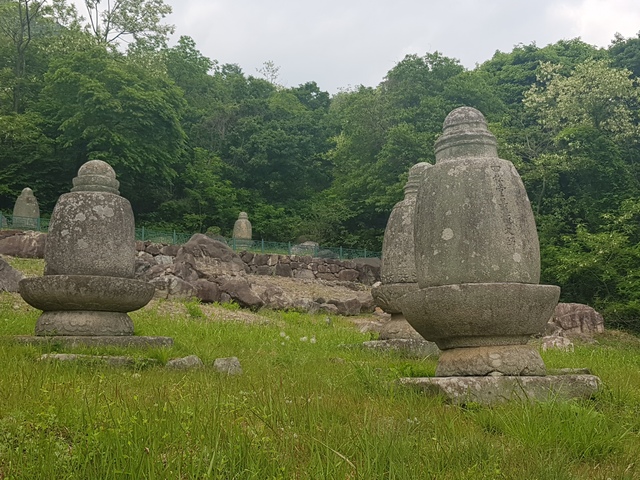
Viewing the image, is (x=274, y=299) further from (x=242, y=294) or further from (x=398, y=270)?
(x=398, y=270)

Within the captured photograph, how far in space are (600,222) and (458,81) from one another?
43.7 ft

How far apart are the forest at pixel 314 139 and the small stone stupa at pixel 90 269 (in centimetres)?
1837

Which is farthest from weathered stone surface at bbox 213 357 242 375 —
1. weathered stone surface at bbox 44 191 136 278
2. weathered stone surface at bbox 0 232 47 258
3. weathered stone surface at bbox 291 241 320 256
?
weathered stone surface at bbox 291 241 320 256

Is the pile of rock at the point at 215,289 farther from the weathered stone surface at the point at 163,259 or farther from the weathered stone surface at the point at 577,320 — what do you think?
the weathered stone surface at the point at 577,320

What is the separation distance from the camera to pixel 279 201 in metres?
39.3

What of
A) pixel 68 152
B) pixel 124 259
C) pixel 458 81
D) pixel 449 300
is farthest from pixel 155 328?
pixel 458 81

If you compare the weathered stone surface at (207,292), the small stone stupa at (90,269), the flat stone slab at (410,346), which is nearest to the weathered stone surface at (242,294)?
the weathered stone surface at (207,292)

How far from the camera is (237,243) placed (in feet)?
93.1

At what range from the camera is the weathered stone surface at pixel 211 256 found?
20.2 m

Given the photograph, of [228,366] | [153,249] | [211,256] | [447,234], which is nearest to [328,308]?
[211,256]

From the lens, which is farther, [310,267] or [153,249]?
[310,267]

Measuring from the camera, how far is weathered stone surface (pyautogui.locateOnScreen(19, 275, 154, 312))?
6492mm

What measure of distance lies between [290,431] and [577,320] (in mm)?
14101

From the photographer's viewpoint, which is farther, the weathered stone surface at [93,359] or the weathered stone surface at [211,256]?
the weathered stone surface at [211,256]
